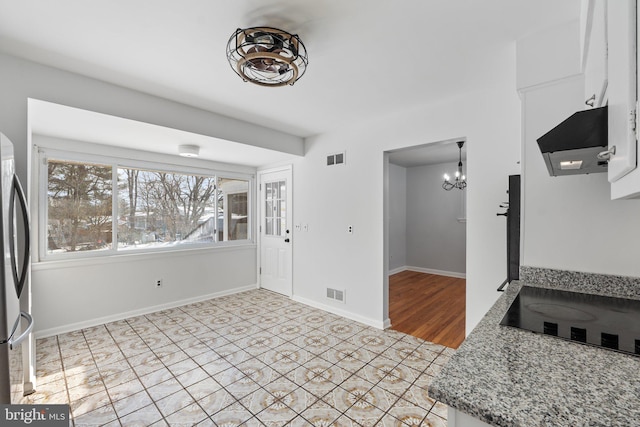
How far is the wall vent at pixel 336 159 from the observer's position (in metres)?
3.71

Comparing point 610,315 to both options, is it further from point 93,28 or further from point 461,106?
point 93,28

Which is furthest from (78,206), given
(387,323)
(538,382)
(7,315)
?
(538,382)

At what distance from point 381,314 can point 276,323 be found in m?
1.26

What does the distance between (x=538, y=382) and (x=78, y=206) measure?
4.33 m

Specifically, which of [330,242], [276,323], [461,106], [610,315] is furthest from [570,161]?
[276,323]

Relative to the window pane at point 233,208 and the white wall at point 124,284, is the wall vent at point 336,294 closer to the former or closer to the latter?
the white wall at point 124,284

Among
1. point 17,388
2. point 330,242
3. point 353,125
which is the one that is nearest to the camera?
point 17,388

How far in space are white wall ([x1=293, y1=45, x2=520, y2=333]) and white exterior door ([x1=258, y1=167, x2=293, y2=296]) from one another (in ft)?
0.75

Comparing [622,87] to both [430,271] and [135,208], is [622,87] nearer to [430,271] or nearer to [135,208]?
[135,208]

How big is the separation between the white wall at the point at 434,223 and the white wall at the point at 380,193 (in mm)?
3230

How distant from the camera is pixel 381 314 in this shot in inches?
130

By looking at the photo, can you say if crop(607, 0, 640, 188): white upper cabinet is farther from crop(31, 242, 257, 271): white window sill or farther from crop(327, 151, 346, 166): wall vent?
crop(31, 242, 257, 271): white window sill

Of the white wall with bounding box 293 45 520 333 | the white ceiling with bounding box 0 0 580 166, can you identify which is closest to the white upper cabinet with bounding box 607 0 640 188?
the white ceiling with bounding box 0 0 580 166

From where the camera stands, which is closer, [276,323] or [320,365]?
[320,365]
